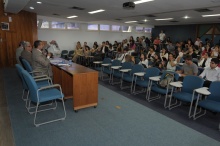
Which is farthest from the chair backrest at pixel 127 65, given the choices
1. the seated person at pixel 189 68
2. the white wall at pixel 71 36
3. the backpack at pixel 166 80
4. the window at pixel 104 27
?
the window at pixel 104 27

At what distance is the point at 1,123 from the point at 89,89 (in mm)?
1777

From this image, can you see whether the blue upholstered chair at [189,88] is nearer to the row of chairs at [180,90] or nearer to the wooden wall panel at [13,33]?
the row of chairs at [180,90]

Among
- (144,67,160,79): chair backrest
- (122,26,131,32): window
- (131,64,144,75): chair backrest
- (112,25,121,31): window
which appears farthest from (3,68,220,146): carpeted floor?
(122,26,131,32): window

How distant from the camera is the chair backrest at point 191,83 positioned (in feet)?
12.0

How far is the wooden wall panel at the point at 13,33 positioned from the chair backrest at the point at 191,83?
807 cm

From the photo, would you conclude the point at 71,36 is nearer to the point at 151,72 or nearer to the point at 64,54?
the point at 64,54

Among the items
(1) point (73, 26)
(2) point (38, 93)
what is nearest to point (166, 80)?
(2) point (38, 93)

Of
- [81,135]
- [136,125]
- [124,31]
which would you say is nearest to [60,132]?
[81,135]

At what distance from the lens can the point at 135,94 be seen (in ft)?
16.4

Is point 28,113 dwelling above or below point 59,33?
below

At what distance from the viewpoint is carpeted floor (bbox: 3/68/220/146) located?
8.72 ft

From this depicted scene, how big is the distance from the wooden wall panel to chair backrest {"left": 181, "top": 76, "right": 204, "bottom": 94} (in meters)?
8.07

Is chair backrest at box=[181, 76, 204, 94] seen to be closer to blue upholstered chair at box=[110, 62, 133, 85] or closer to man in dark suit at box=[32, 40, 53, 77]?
blue upholstered chair at box=[110, 62, 133, 85]

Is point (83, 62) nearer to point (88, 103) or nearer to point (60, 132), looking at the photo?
point (88, 103)
